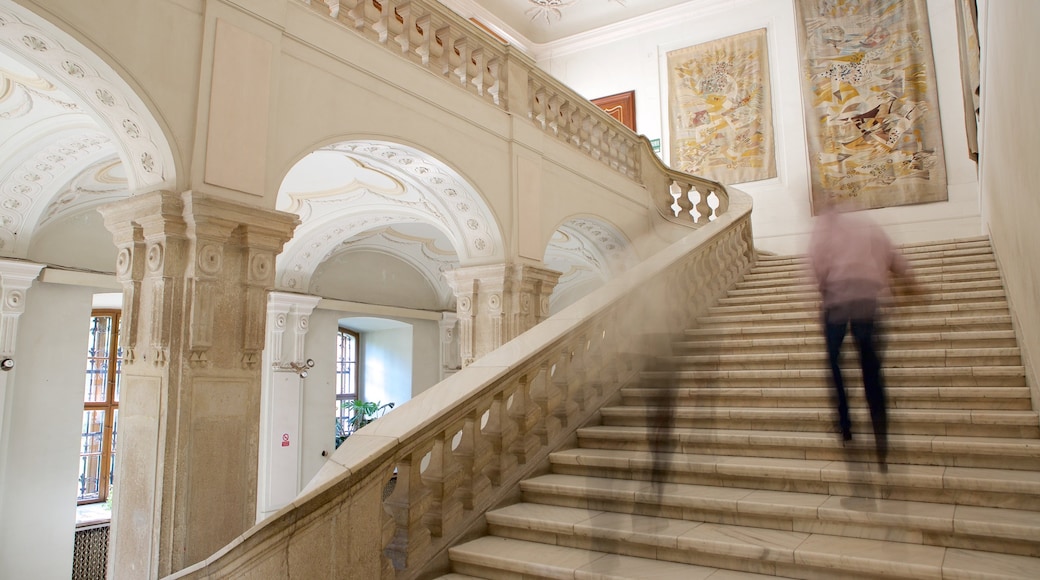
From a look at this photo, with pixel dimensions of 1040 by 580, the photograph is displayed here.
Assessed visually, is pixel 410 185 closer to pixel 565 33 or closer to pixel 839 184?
pixel 839 184

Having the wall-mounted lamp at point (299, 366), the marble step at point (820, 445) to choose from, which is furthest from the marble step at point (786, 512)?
the wall-mounted lamp at point (299, 366)

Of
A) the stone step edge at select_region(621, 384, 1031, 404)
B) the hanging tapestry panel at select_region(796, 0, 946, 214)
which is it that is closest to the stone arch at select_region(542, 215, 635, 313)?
the hanging tapestry panel at select_region(796, 0, 946, 214)

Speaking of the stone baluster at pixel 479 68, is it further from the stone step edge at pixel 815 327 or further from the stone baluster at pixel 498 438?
the stone baluster at pixel 498 438

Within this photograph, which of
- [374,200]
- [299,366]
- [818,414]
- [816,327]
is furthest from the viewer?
Result: [299,366]

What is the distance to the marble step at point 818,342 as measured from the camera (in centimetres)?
489

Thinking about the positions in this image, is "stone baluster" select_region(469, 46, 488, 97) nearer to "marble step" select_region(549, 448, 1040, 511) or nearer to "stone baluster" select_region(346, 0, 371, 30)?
"stone baluster" select_region(346, 0, 371, 30)

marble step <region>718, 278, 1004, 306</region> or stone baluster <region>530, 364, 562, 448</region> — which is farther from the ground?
marble step <region>718, 278, 1004, 306</region>

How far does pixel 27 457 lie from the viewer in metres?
8.02

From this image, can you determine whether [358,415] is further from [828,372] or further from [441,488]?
[828,372]

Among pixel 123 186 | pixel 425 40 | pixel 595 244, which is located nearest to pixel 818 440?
pixel 425 40

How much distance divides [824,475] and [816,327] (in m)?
2.61

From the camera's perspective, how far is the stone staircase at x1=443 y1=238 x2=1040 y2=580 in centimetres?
291

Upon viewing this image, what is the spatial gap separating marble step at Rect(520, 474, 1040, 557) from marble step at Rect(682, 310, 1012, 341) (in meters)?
1.95

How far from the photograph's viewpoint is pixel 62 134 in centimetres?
704
